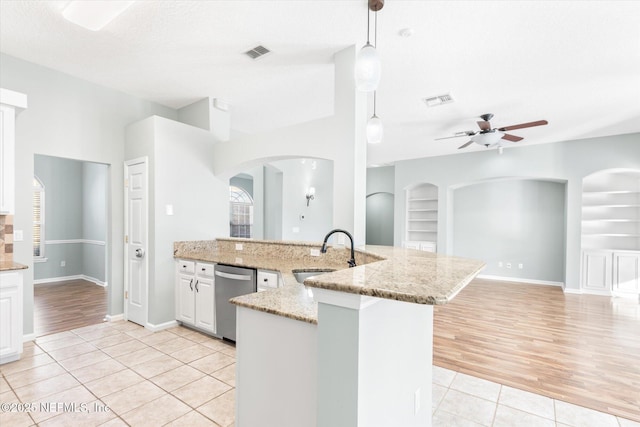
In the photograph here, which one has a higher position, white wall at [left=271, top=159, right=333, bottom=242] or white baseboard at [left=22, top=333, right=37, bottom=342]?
white wall at [left=271, top=159, right=333, bottom=242]

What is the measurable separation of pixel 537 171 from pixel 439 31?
5.00 m

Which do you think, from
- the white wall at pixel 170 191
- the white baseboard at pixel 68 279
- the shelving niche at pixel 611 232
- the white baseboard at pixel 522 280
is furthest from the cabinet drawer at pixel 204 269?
the shelving niche at pixel 611 232

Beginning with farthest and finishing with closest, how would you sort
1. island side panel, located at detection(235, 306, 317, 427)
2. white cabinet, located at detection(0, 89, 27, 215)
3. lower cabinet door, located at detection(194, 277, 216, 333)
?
lower cabinet door, located at detection(194, 277, 216, 333) < white cabinet, located at detection(0, 89, 27, 215) < island side panel, located at detection(235, 306, 317, 427)

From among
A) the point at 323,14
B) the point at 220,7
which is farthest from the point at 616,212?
the point at 220,7

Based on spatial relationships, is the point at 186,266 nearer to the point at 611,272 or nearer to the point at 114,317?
the point at 114,317

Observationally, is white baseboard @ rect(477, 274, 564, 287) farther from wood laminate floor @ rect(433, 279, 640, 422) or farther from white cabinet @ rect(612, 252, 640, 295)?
wood laminate floor @ rect(433, 279, 640, 422)

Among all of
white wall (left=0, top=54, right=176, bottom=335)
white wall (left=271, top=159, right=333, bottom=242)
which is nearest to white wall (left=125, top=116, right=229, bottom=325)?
white wall (left=0, top=54, right=176, bottom=335)

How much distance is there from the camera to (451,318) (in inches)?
171

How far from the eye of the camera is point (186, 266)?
3.73 m

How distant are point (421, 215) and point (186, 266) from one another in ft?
20.5

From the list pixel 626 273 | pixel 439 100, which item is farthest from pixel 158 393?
pixel 626 273

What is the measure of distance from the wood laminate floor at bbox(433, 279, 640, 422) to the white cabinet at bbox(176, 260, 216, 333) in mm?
2406

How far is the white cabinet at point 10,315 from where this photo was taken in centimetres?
270

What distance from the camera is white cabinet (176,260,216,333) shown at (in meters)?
3.41
